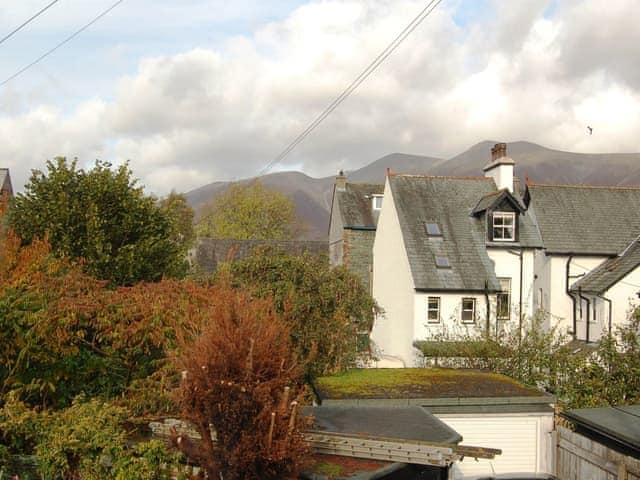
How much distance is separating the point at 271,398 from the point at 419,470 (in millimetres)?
2652

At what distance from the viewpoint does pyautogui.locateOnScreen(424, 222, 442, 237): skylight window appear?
26.3 m

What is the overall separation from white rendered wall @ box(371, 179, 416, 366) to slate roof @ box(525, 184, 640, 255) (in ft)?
20.5

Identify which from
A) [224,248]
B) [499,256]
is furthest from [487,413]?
[224,248]

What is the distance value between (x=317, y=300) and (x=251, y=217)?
51.3 meters

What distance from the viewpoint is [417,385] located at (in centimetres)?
1382

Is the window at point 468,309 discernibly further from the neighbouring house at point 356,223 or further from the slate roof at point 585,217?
the neighbouring house at point 356,223

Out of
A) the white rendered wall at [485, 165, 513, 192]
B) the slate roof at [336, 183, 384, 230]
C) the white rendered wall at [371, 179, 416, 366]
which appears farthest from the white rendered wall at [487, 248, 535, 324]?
the slate roof at [336, 183, 384, 230]

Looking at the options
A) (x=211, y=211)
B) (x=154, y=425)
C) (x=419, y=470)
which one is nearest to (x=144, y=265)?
(x=154, y=425)

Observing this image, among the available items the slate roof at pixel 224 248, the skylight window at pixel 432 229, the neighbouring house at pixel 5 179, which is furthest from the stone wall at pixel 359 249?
the neighbouring house at pixel 5 179

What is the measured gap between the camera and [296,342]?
1659 cm

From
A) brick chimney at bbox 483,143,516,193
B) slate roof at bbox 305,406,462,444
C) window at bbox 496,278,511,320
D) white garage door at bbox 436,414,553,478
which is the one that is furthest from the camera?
brick chimney at bbox 483,143,516,193

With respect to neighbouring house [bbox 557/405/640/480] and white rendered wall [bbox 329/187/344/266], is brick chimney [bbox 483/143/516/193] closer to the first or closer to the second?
white rendered wall [bbox 329/187/344/266]

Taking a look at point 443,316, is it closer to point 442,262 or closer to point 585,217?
point 442,262

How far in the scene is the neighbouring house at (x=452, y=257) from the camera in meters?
24.7
